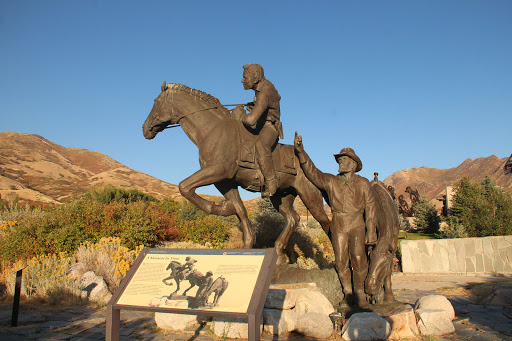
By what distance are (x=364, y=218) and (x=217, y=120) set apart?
2.83 metres

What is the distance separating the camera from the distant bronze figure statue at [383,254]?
5992 mm

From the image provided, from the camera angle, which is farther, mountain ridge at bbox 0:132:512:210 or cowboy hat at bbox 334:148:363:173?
mountain ridge at bbox 0:132:512:210

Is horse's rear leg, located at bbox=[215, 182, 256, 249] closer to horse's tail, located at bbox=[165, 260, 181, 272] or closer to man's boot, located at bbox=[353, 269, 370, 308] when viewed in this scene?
man's boot, located at bbox=[353, 269, 370, 308]

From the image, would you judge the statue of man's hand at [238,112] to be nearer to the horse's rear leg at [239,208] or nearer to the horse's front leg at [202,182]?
the horse's front leg at [202,182]

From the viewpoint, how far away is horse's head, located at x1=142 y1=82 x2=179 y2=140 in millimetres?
6227

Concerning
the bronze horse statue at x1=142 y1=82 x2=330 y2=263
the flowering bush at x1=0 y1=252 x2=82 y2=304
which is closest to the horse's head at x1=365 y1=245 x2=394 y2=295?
the bronze horse statue at x1=142 y1=82 x2=330 y2=263

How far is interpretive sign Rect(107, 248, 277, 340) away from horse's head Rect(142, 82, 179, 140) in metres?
2.81

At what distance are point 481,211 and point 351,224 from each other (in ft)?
48.0

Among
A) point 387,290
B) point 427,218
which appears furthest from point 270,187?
point 427,218

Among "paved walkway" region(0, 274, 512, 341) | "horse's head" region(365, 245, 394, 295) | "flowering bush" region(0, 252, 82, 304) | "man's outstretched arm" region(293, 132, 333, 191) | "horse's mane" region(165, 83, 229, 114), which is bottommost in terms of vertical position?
"paved walkway" region(0, 274, 512, 341)

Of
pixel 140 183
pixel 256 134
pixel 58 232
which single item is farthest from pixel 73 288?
pixel 140 183

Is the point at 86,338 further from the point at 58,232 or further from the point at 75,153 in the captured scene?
the point at 75,153

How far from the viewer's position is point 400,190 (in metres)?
98.9

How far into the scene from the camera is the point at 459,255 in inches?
538
